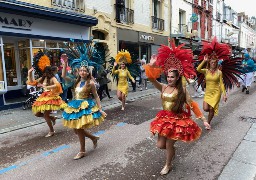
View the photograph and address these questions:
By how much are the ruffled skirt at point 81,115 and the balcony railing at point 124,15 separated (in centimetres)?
1163

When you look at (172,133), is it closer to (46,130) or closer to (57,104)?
(57,104)

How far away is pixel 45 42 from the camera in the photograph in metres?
11.2

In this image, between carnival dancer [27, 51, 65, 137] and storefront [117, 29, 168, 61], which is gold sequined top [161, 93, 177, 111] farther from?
storefront [117, 29, 168, 61]

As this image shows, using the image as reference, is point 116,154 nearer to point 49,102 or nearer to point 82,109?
point 82,109

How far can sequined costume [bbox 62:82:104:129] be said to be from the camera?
438cm

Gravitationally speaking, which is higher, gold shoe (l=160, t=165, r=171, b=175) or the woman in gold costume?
the woman in gold costume

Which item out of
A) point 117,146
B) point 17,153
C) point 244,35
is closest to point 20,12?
point 17,153

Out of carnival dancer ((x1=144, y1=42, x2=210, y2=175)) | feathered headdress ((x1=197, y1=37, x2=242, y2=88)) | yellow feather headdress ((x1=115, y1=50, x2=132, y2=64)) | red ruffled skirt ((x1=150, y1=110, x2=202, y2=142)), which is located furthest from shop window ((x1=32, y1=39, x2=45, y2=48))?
red ruffled skirt ((x1=150, y1=110, x2=202, y2=142))

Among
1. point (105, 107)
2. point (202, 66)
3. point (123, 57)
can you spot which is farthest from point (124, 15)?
point (202, 66)

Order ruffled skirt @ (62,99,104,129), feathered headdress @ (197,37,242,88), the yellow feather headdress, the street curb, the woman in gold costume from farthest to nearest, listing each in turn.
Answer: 1. the yellow feather headdress
2. the street curb
3. the woman in gold costume
4. feathered headdress @ (197,37,242,88)
5. ruffled skirt @ (62,99,104,129)

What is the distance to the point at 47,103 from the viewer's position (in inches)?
231

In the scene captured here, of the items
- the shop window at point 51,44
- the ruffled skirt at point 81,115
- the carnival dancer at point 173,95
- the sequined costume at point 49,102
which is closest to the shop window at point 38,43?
the shop window at point 51,44

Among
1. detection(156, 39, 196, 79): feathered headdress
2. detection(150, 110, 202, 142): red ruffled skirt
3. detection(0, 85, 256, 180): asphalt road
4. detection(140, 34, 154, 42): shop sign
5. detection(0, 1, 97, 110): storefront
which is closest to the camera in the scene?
detection(150, 110, 202, 142): red ruffled skirt

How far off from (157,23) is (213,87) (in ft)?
47.5
